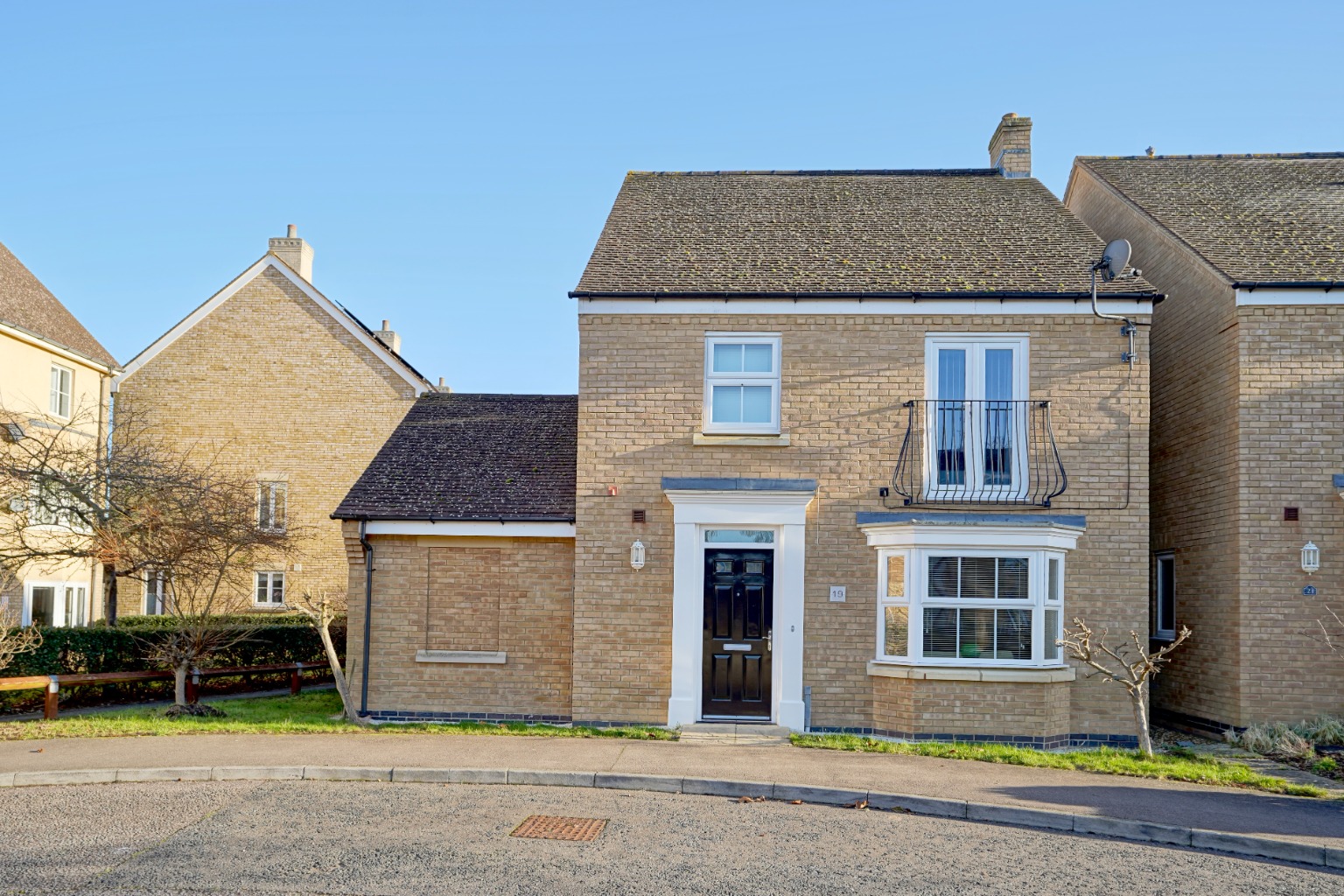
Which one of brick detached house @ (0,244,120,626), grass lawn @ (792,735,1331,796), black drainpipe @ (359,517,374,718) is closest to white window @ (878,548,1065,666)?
grass lawn @ (792,735,1331,796)

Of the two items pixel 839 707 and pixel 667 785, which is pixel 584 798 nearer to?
pixel 667 785

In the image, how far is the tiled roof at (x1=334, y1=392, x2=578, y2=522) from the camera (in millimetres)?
14664

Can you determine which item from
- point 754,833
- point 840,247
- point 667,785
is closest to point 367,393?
point 840,247

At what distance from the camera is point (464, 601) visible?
14.7 meters

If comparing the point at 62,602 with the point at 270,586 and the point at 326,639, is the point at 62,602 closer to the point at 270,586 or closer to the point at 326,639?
the point at 270,586

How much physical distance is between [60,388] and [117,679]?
12074 mm

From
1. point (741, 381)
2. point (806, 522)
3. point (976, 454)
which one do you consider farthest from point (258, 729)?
point (976, 454)

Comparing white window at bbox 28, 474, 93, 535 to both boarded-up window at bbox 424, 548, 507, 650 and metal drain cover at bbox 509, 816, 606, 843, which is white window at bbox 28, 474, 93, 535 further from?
metal drain cover at bbox 509, 816, 606, 843

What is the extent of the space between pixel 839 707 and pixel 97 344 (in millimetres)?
21301

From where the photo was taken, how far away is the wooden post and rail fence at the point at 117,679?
46.8ft

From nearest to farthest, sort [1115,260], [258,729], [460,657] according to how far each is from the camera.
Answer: [258,729] → [1115,260] → [460,657]

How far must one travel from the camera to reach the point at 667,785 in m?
10.4

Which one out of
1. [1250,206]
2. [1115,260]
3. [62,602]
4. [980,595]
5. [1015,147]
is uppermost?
[1015,147]

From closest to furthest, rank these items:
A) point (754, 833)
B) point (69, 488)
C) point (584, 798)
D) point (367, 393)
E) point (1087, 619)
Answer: point (754, 833)
point (584, 798)
point (1087, 619)
point (69, 488)
point (367, 393)
